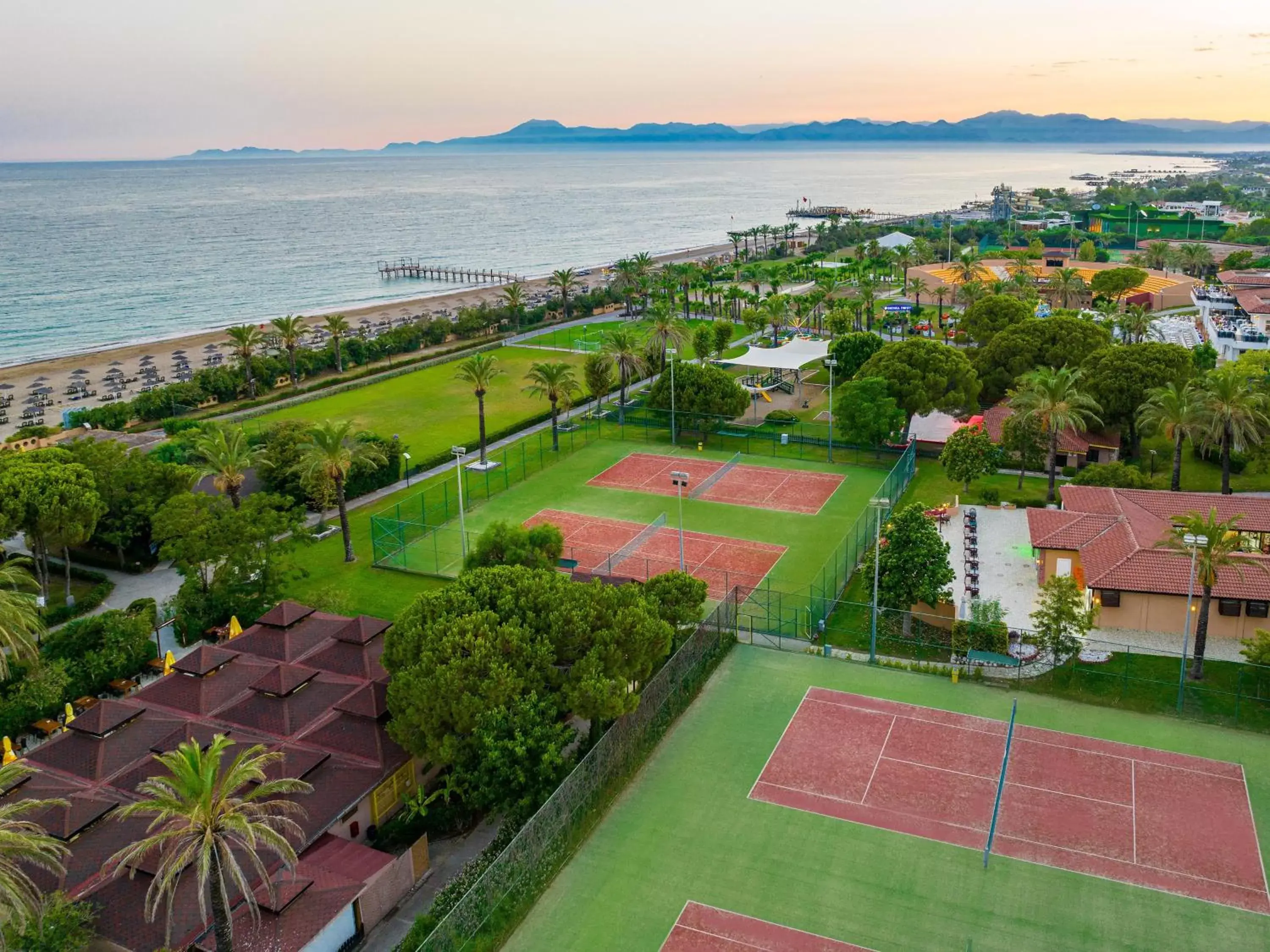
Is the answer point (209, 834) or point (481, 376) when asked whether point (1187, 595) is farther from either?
point (481, 376)

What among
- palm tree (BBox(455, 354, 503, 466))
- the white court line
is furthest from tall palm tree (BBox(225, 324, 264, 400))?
the white court line

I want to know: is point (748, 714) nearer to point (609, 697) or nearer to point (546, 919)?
point (609, 697)

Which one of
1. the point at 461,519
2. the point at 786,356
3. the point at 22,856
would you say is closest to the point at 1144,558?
the point at 461,519

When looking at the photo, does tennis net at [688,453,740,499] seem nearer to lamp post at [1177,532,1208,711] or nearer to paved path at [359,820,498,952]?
lamp post at [1177,532,1208,711]

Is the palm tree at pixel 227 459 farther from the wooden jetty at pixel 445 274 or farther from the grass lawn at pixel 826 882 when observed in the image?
the wooden jetty at pixel 445 274

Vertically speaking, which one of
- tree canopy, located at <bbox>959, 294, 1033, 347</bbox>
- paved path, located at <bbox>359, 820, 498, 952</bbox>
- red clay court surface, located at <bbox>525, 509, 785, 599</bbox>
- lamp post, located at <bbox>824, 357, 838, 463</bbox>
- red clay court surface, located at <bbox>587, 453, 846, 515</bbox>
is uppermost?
tree canopy, located at <bbox>959, 294, 1033, 347</bbox>

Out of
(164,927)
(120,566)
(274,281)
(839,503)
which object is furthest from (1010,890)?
(274,281)
